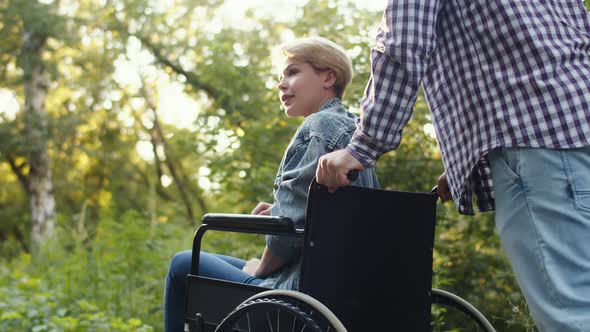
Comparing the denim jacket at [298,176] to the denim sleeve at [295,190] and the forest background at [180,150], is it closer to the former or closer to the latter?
the denim sleeve at [295,190]

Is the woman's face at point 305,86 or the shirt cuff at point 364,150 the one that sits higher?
the woman's face at point 305,86

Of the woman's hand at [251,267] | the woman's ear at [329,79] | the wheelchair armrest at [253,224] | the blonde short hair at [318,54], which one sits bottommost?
the woman's hand at [251,267]

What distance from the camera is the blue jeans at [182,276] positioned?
2154mm

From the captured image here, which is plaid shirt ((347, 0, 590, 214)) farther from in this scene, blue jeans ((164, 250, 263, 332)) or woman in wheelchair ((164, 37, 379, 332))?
blue jeans ((164, 250, 263, 332))

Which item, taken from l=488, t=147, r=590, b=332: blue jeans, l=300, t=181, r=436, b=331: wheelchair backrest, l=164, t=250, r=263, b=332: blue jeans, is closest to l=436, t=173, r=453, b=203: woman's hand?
l=300, t=181, r=436, b=331: wheelchair backrest

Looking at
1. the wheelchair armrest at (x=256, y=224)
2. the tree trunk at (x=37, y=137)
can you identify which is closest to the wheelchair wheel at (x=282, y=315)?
the wheelchair armrest at (x=256, y=224)

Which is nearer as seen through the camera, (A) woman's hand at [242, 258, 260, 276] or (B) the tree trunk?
(A) woman's hand at [242, 258, 260, 276]

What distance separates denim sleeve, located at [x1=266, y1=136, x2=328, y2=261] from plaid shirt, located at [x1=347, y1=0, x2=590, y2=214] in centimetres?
33

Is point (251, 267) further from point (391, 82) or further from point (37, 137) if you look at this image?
point (37, 137)

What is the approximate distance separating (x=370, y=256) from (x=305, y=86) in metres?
0.67

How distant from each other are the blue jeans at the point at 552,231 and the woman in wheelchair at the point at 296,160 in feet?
2.21

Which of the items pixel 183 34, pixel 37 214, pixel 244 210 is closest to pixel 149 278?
pixel 244 210

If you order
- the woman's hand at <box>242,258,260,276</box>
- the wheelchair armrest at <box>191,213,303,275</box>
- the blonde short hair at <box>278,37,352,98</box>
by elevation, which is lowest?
the woman's hand at <box>242,258,260,276</box>

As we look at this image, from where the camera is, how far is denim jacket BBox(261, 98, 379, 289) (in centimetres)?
195
